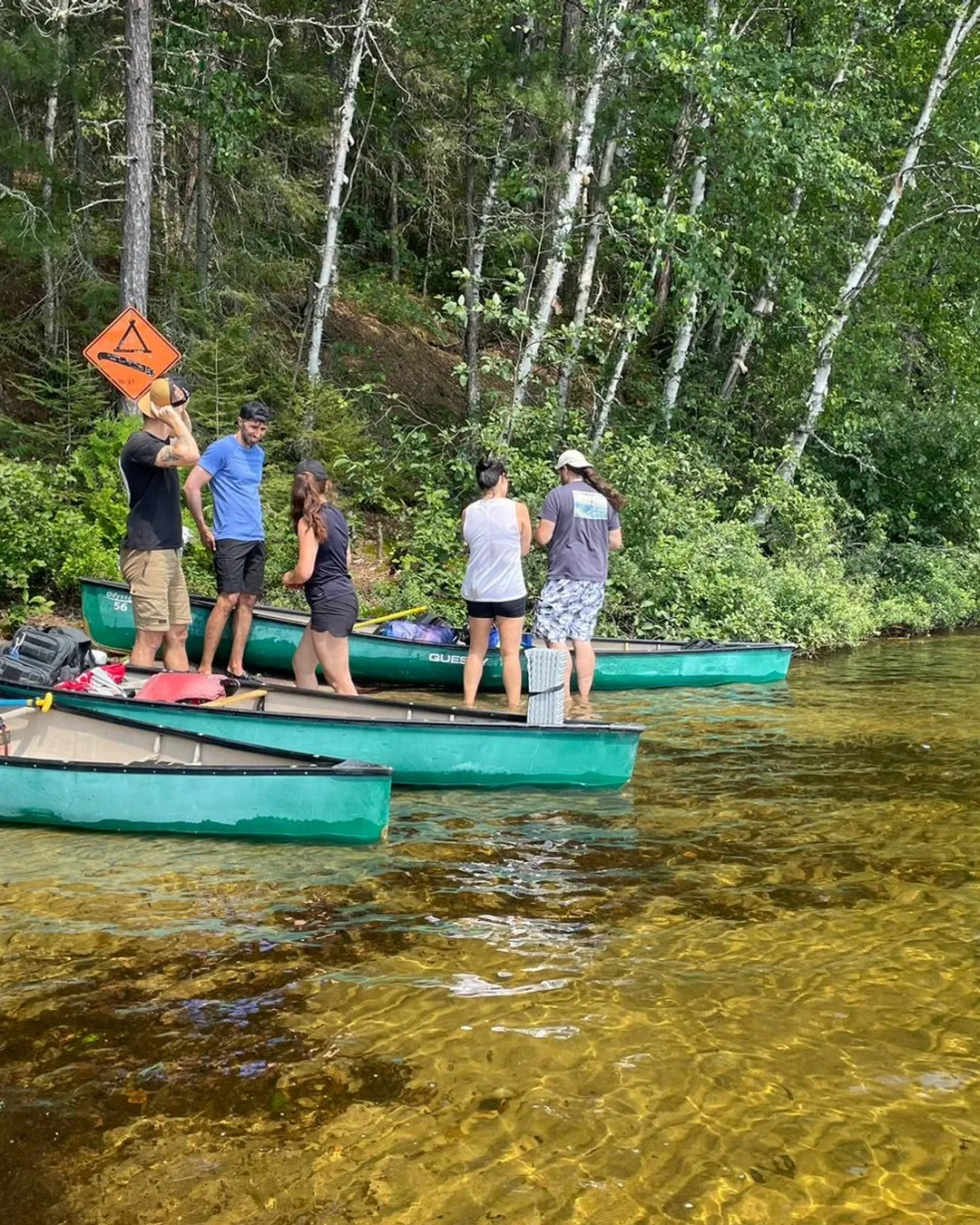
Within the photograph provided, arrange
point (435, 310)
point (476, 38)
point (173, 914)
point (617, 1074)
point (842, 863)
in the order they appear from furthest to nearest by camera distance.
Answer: point (435, 310) < point (476, 38) < point (842, 863) < point (173, 914) < point (617, 1074)

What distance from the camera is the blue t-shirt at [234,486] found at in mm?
8711

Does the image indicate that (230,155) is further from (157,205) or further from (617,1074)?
(617,1074)

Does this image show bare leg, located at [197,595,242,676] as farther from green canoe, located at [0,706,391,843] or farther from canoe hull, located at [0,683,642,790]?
green canoe, located at [0,706,391,843]

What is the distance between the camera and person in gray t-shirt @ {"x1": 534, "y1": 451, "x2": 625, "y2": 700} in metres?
8.62

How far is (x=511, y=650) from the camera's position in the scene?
8391 mm

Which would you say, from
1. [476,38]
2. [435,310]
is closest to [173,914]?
[476,38]

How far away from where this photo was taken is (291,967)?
4.06 metres

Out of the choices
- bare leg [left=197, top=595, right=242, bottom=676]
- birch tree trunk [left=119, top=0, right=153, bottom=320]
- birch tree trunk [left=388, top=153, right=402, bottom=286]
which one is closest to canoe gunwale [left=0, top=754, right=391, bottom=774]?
bare leg [left=197, top=595, right=242, bottom=676]

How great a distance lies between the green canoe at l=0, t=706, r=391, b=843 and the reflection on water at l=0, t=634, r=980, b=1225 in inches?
4.8

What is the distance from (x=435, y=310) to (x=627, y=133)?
529 cm

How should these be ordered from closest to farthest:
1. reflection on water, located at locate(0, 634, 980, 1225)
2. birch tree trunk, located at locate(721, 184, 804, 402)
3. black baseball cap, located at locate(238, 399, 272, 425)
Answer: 1. reflection on water, located at locate(0, 634, 980, 1225)
2. black baseball cap, located at locate(238, 399, 272, 425)
3. birch tree trunk, located at locate(721, 184, 804, 402)

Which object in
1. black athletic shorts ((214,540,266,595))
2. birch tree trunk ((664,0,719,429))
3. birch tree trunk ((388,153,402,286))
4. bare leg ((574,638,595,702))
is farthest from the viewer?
birch tree trunk ((388,153,402,286))

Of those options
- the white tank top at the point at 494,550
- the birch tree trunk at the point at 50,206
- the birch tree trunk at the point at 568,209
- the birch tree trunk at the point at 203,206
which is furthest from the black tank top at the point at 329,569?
the birch tree trunk at the point at 203,206

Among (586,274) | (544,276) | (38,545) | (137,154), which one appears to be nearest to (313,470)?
(38,545)
